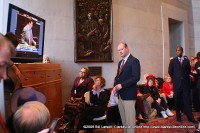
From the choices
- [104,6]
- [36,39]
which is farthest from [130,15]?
[36,39]

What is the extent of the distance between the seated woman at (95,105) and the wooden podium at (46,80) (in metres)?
0.52

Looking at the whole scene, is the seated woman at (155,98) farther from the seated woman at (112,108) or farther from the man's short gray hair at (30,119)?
the man's short gray hair at (30,119)

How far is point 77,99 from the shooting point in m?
4.77

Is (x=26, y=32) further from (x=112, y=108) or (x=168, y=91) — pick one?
(x=168, y=91)

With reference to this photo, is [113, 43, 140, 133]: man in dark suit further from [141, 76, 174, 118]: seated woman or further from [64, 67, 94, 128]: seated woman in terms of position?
[141, 76, 174, 118]: seated woman

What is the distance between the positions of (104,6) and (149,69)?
2.81 m

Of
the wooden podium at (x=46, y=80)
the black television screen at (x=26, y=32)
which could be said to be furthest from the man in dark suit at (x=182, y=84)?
the black television screen at (x=26, y=32)

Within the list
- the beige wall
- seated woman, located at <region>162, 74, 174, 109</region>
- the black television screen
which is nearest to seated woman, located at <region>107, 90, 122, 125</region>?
the beige wall

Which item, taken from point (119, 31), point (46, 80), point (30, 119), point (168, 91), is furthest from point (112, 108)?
point (30, 119)

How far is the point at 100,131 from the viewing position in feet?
15.7

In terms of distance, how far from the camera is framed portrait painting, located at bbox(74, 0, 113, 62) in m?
5.96

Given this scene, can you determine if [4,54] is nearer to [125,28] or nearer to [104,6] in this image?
[104,6]

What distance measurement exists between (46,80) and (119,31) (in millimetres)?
3837

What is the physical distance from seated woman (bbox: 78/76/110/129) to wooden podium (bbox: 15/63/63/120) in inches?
20.5
